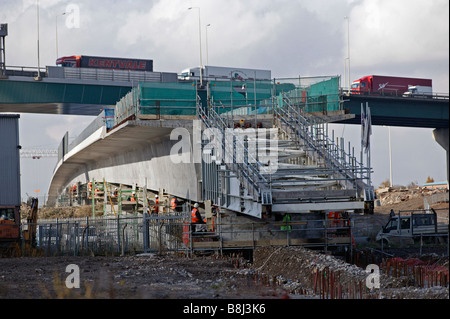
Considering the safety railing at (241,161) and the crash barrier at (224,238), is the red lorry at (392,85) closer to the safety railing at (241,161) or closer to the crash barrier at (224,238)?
the safety railing at (241,161)

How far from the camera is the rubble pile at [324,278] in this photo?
41.2 feet

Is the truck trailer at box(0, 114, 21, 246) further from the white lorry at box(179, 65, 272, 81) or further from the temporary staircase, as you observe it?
the white lorry at box(179, 65, 272, 81)

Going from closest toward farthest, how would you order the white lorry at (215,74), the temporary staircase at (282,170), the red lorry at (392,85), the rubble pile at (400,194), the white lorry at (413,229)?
the temporary staircase at (282,170) → the white lorry at (413,229) → the rubble pile at (400,194) → the white lorry at (215,74) → the red lorry at (392,85)

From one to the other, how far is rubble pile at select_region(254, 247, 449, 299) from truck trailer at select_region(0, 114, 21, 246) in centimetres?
1237

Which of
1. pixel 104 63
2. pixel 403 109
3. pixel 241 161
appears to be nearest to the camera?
pixel 241 161

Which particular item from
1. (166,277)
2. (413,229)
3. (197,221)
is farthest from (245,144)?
(413,229)

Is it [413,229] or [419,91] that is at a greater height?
[419,91]

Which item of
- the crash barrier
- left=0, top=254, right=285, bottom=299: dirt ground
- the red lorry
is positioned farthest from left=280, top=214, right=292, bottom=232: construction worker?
the red lorry

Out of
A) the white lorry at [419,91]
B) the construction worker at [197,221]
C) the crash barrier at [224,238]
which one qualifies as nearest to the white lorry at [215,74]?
the white lorry at [419,91]

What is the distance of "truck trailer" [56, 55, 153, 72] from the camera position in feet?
220

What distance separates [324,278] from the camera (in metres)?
14.6

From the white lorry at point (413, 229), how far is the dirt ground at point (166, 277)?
12852mm

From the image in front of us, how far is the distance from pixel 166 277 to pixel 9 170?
1397 centimetres

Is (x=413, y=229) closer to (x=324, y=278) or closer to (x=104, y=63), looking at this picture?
(x=324, y=278)
